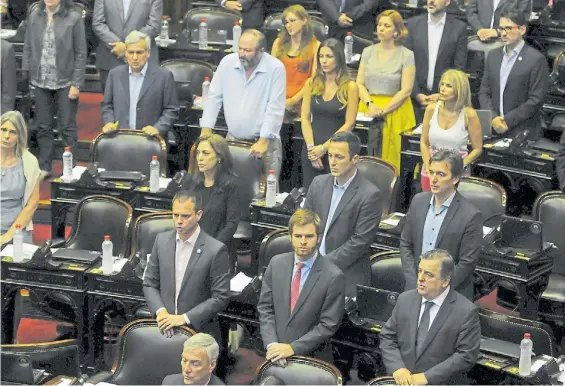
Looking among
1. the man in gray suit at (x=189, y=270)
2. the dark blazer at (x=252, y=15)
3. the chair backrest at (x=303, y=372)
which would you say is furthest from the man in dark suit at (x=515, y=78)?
the chair backrest at (x=303, y=372)

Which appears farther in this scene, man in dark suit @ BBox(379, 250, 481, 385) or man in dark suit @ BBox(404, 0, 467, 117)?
man in dark suit @ BBox(404, 0, 467, 117)

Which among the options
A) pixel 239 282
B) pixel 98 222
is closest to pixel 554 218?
pixel 239 282

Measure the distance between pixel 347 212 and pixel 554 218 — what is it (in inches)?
65.1

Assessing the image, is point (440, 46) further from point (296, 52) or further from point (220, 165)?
point (220, 165)

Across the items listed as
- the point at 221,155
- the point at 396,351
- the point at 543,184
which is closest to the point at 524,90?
the point at 543,184

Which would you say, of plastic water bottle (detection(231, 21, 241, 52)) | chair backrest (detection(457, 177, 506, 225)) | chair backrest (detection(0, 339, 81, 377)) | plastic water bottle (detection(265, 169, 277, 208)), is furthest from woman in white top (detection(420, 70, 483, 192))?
chair backrest (detection(0, 339, 81, 377))

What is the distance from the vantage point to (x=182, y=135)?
10867 millimetres

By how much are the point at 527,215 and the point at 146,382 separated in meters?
3.89

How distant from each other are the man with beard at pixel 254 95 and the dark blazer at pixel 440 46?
1520 millimetres

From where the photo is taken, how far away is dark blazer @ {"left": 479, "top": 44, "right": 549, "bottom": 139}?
33.1ft

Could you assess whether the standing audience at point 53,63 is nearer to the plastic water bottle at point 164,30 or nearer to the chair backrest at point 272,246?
the plastic water bottle at point 164,30

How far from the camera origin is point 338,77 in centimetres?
941

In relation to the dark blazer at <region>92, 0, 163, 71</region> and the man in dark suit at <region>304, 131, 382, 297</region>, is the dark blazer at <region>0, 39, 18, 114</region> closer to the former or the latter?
the dark blazer at <region>92, 0, 163, 71</region>

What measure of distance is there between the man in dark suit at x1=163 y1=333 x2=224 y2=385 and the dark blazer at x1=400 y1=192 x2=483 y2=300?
4.75 ft
